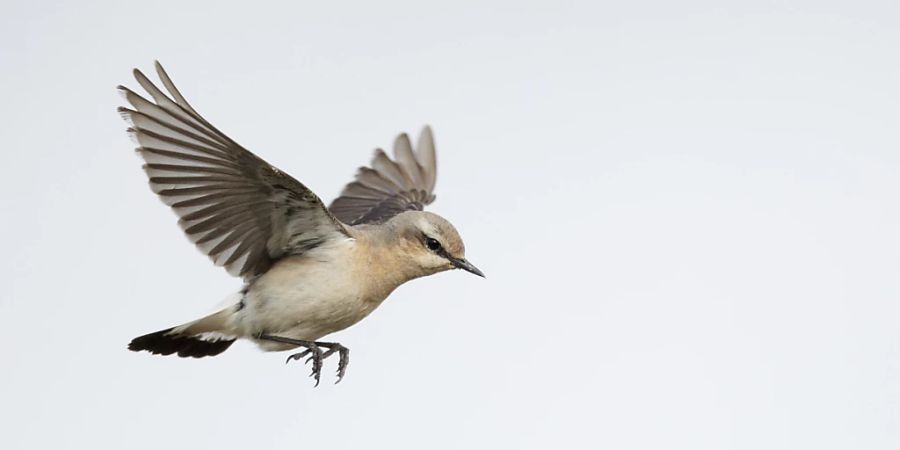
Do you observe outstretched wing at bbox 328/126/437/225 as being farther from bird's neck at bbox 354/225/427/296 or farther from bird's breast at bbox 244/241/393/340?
bird's breast at bbox 244/241/393/340

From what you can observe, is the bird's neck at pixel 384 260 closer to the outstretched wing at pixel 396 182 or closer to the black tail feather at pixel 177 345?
the black tail feather at pixel 177 345

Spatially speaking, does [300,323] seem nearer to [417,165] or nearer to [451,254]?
[451,254]

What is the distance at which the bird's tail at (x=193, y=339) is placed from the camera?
7.37 meters

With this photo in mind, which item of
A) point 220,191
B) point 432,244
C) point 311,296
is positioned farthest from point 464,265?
point 220,191

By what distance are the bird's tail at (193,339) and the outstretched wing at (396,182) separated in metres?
2.35

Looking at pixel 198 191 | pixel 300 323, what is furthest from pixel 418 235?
pixel 198 191

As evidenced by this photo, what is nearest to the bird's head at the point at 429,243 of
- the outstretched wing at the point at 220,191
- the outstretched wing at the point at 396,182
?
the outstretched wing at the point at 220,191

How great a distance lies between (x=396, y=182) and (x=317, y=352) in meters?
3.24

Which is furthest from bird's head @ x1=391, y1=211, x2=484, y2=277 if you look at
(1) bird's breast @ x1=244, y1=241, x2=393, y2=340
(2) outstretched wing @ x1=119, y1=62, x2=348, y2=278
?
(2) outstretched wing @ x1=119, y1=62, x2=348, y2=278

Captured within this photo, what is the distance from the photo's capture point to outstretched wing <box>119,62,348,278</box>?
6.55 meters

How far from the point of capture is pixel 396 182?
33.2ft

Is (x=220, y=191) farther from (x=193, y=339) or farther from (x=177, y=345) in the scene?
(x=177, y=345)

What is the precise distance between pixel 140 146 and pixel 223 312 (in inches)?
49.6

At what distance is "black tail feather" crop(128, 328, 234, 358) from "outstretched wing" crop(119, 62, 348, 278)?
0.57m
